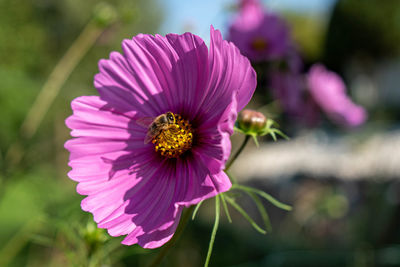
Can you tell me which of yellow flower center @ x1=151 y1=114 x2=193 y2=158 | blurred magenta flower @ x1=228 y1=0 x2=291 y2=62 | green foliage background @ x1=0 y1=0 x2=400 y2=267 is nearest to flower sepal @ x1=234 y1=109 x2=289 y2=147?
yellow flower center @ x1=151 y1=114 x2=193 y2=158

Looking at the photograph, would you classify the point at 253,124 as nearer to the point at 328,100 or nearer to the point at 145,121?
the point at 145,121

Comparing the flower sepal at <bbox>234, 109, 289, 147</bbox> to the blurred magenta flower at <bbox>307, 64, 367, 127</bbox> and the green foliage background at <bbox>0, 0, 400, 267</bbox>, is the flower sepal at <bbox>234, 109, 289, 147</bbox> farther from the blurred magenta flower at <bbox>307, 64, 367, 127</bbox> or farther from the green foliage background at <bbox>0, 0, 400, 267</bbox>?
the blurred magenta flower at <bbox>307, 64, 367, 127</bbox>

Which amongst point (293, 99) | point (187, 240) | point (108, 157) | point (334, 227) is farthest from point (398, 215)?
point (108, 157)

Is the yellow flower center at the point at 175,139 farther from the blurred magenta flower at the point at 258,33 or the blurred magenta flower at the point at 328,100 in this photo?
the blurred magenta flower at the point at 328,100

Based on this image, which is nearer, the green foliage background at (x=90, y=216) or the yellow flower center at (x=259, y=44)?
the green foliage background at (x=90, y=216)

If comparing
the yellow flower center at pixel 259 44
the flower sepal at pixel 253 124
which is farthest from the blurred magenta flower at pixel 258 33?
the flower sepal at pixel 253 124

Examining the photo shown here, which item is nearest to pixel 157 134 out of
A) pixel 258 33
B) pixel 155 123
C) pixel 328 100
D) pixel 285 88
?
pixel 155 123
